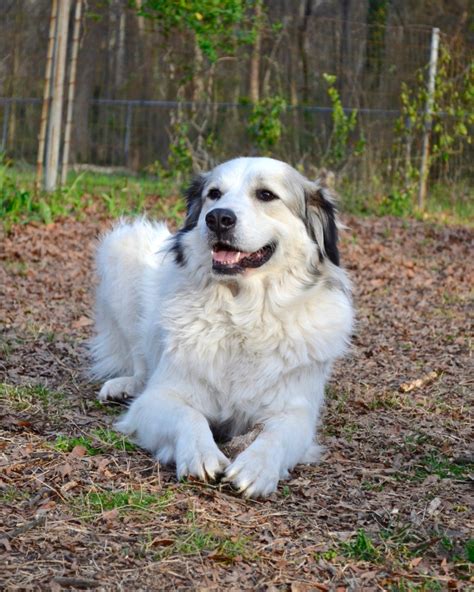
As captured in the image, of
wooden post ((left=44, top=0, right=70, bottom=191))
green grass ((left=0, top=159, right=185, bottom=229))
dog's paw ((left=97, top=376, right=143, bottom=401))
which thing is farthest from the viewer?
wooden post ((left=44, top=0, right=70, bottom=191))

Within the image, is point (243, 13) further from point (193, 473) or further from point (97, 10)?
point (193, 473)

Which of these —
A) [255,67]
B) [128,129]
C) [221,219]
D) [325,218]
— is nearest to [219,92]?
[255,67]

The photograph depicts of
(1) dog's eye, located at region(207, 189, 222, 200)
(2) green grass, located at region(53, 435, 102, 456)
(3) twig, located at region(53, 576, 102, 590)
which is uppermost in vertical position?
(1) dog's eye, located at region(207, 189, 222, 200)

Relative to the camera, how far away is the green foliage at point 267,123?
13.4 m

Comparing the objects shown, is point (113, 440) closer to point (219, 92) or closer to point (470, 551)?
point (470, 551)

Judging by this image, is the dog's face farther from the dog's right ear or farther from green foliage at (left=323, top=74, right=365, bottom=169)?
green foliage at (left=323, top=74, right=365, bottom=169)

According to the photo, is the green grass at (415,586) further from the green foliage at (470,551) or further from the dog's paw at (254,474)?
the dog's paw at (254,474)

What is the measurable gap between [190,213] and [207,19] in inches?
377

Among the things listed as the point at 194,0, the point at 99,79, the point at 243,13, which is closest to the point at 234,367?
the point at 194,0

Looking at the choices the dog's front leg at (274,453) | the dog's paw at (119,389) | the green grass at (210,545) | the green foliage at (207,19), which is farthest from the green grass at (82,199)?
the green grass at (210,545)

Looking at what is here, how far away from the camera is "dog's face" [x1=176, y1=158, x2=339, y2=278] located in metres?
3.77

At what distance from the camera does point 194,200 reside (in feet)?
14.0

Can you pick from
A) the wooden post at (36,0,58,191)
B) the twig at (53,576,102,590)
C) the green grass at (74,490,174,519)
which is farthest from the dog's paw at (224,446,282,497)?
the wooden post at (36,0,58,191)

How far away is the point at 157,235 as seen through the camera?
547 centimetres
